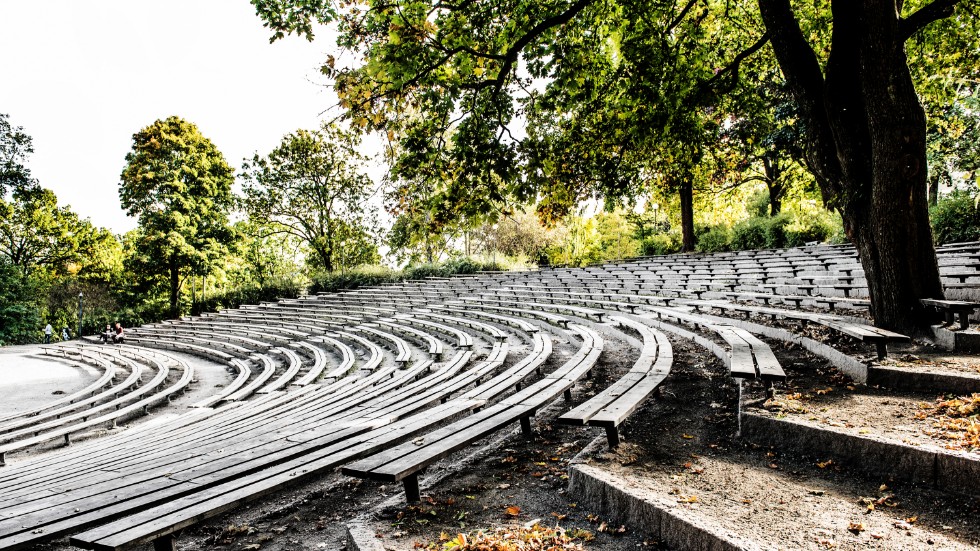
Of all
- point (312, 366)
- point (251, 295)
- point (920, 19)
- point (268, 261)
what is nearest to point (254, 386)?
point (312, 366)

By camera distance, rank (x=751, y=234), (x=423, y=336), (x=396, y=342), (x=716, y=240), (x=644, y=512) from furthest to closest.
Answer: (x=716, y=240)
(x=751, y=234)
(x=423, y=336)
(x=396, y=342)
(x=644, y=512)

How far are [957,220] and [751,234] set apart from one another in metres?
9.59

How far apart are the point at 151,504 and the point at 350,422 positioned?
1828 mm

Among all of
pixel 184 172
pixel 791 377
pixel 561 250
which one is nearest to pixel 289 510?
pixel 791 377

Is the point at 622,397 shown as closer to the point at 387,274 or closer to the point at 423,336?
the point at 423,336

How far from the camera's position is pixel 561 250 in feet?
121

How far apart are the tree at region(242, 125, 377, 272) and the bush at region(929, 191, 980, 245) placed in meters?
28.8

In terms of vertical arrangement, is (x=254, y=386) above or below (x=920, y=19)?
below

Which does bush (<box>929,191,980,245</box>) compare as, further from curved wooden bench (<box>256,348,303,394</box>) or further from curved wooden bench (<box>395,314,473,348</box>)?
curved wooden bench (<box>256,348,303,394</box>)

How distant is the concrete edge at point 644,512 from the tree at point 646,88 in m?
4.07

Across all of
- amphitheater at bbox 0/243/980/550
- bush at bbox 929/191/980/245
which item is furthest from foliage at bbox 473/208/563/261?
amphitheater at bbox 0/243/980/550

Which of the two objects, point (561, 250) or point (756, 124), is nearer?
point (756, 124)

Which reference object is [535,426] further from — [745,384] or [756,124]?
[756,124]

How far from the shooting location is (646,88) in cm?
776
